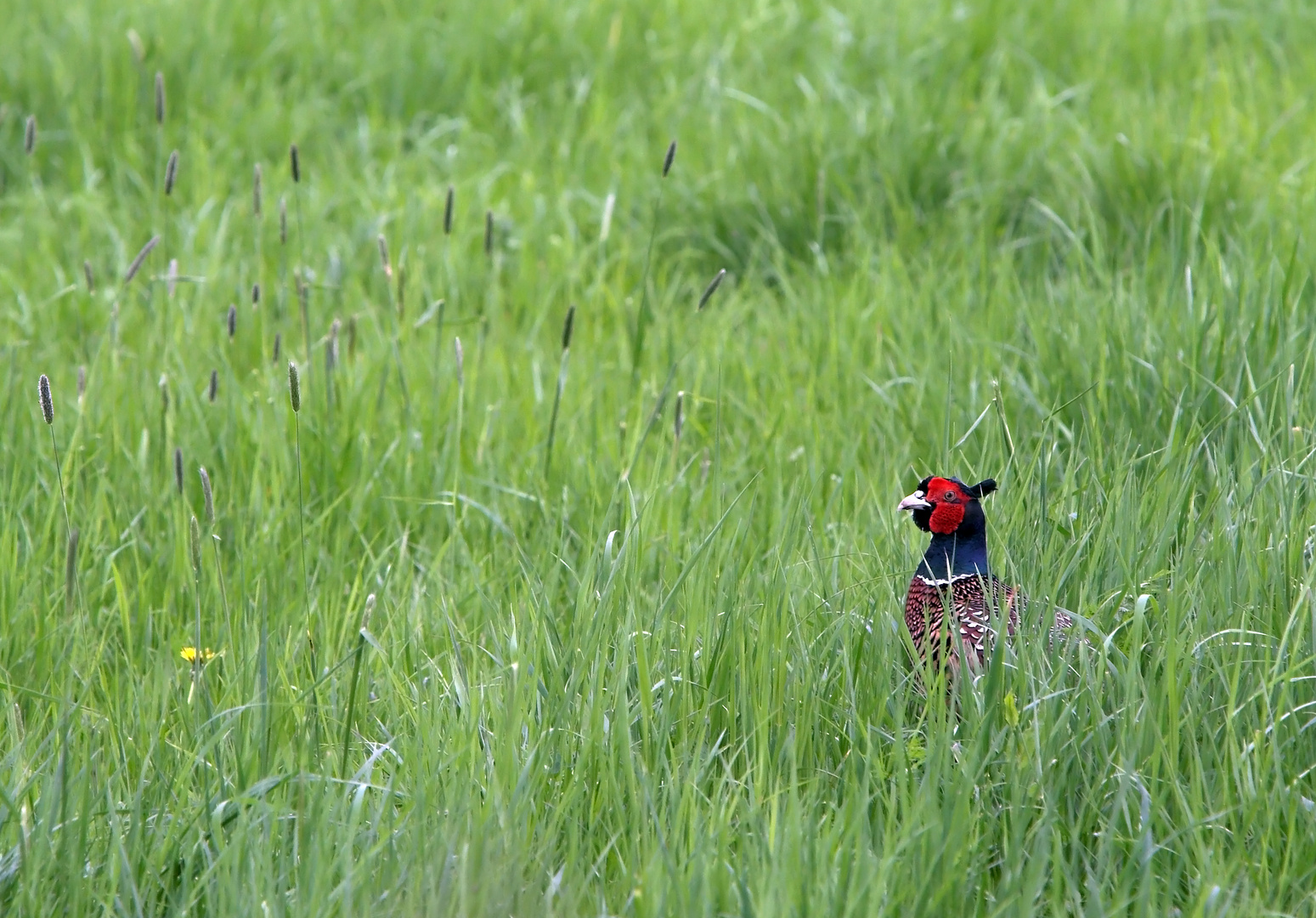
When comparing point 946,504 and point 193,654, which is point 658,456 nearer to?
point 946,504

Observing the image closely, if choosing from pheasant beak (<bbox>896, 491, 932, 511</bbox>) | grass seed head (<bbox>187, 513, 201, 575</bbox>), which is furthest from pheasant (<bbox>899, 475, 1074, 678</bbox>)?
grass seed head (<bbox>187, 513, 201, 575</bbox>)

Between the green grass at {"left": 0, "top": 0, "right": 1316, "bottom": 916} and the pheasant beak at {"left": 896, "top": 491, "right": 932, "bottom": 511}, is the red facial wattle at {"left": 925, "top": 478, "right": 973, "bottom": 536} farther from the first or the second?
the green grass at {"left": 0, "top": 0, "right": 1316, "bottom": 916}

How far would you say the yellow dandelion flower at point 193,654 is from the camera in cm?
267

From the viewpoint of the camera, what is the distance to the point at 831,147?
16.5 ft

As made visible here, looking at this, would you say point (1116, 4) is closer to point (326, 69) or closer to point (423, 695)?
point (326, 69)

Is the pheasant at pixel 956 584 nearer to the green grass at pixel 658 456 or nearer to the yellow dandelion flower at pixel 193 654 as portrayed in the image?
the green grass at pixel 658 456

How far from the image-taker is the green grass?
6.73ft

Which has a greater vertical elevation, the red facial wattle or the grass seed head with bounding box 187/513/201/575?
the red facial wattle

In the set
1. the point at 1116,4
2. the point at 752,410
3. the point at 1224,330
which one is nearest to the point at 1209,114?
the point at 1116,4

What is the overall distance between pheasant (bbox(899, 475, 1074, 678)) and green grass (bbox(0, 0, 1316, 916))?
2.9 inches

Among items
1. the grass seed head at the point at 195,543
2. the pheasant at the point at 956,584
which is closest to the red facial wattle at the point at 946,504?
the pheasant at the point at 956,584

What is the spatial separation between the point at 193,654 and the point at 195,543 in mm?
223

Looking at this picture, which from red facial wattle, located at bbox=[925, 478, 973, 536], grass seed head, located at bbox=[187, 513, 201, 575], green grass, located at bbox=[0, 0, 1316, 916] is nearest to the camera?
green grass, located at bbox=[0, 0, 1316, 916]

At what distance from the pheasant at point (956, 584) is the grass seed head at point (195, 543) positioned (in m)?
1.26
